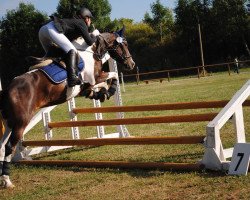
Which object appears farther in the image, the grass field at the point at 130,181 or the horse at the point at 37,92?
the horse at the point at 37,92

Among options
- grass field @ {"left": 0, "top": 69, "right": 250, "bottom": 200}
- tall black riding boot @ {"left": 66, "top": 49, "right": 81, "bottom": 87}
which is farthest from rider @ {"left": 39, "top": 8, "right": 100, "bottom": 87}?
grass field @ {"left": 0, "top": 69, "right": 250, "bottom": 200}

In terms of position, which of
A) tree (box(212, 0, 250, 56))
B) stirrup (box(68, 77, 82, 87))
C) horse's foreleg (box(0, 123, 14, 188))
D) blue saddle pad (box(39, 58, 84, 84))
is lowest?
horse's foreleg (box(0, 123, 14, 188))

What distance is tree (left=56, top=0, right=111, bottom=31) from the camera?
51281 mm

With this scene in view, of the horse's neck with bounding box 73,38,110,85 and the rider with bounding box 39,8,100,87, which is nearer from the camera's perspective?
the rider with bounding box 39,8,100,87

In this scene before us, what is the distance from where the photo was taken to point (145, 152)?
7312 mm

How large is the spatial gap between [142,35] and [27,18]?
56.7 ft

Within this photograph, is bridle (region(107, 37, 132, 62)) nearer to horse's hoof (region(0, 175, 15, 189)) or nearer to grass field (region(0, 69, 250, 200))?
grass field (region(0, 69, 250, 200))

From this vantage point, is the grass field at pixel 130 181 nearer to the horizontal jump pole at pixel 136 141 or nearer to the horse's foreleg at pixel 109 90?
the horizontal jump pole at pixel 136 141

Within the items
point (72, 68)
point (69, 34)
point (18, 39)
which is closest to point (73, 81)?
point (72, 68)

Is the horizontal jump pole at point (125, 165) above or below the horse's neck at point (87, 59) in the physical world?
below

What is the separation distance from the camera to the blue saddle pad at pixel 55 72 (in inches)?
237

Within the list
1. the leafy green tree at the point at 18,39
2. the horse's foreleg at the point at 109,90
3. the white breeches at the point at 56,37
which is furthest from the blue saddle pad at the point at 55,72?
the leafy green tree at the point at 18,39

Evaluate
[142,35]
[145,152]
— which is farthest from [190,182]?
[142,35]

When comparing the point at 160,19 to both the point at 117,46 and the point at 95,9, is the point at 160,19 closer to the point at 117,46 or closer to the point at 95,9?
the point at 95,9
